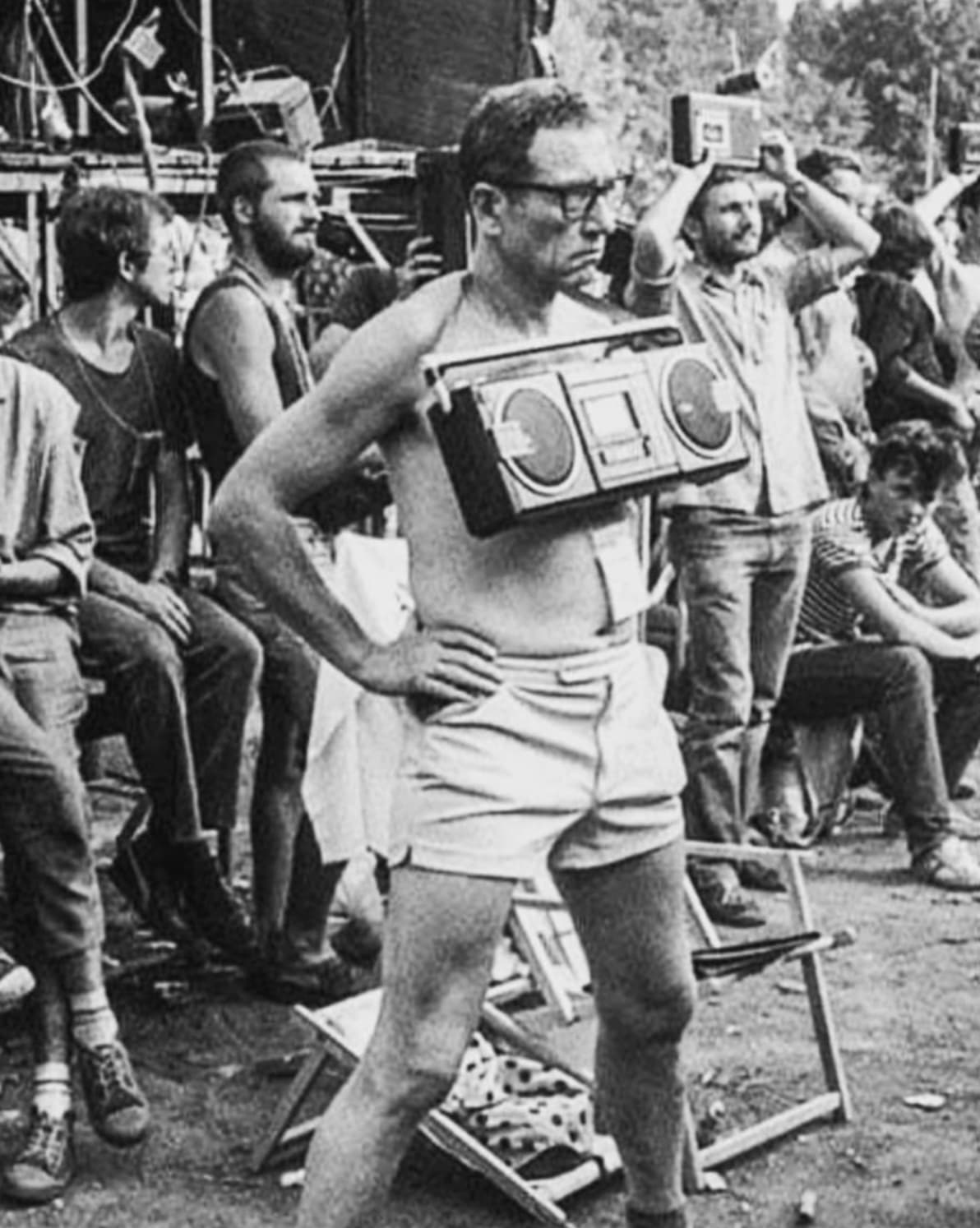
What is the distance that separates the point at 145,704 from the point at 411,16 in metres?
8.30

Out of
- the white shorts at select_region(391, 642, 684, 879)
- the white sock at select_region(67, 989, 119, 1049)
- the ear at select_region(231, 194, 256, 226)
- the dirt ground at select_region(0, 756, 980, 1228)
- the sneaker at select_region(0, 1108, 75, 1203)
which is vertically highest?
the ear at select_region(231, 194, 256, 226)

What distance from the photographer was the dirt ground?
201 inches

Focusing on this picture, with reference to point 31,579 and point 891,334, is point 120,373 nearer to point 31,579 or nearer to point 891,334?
point 31,579

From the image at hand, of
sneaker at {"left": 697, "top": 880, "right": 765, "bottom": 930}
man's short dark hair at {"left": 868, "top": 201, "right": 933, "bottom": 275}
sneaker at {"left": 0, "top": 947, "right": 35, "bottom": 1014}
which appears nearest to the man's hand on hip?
sneaker at {"left": 0, "top": 947, "right": 35, "bottom": 1014}

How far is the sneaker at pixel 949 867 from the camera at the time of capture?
7.77m

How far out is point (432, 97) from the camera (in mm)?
13727

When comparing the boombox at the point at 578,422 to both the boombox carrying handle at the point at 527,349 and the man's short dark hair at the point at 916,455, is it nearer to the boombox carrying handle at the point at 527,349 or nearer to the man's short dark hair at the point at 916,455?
the boombox carrying handle at the point at 527,349

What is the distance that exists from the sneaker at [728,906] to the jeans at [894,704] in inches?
32.7

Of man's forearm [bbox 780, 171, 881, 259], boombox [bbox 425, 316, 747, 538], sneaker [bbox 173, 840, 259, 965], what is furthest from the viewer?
man's forearm [bbox 780, 171, 881, 259]

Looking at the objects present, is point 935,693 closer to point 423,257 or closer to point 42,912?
point 423,257

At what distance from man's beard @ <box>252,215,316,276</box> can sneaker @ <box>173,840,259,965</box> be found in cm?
145

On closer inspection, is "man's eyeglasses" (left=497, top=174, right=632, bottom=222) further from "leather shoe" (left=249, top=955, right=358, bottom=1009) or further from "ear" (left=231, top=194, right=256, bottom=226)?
"leather shoe" (left=249, top=955, right=358, bottom=1009)

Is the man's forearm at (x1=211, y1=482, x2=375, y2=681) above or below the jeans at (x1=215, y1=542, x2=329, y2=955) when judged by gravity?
above

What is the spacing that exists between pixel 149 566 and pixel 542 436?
2678 mm
